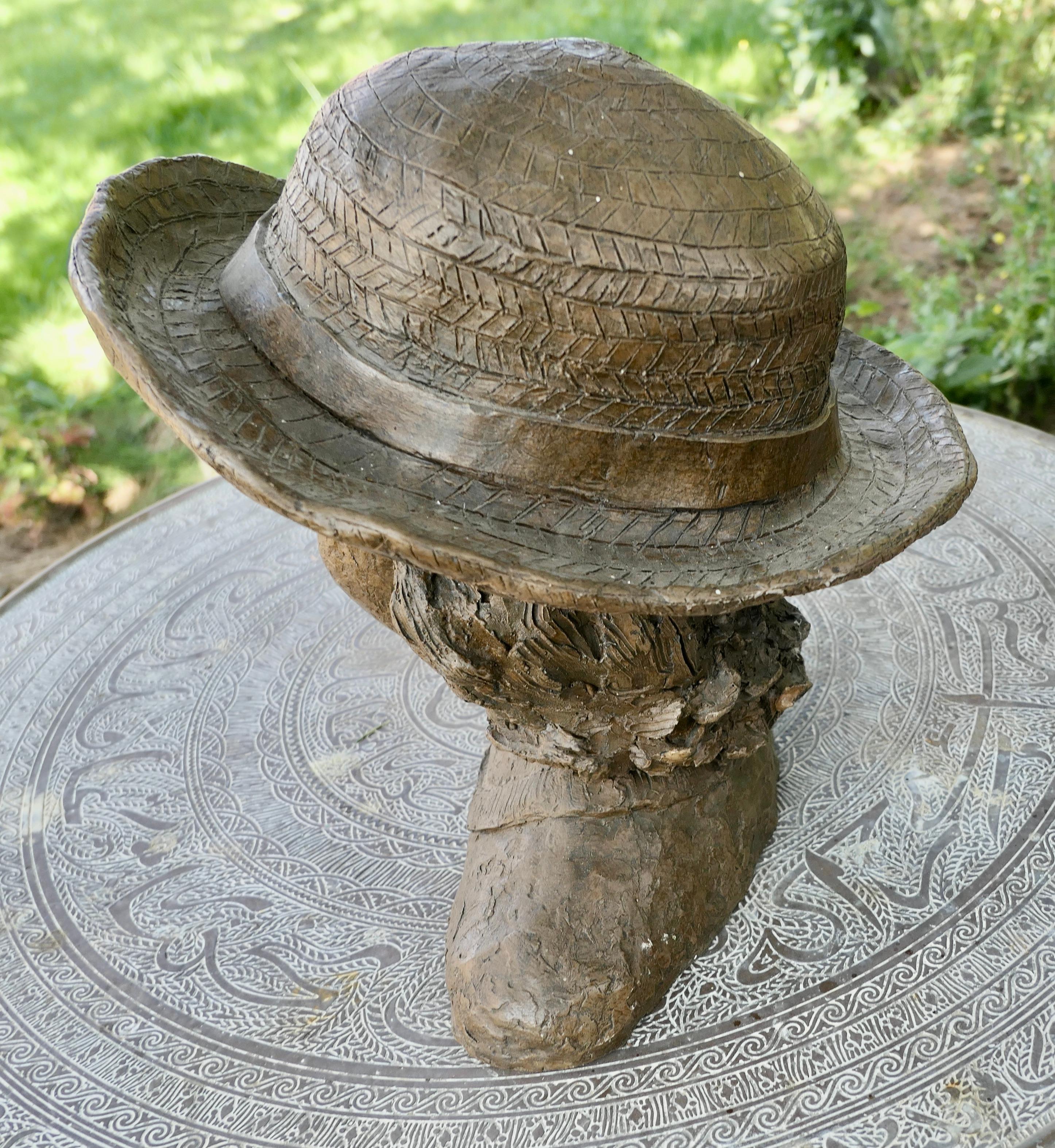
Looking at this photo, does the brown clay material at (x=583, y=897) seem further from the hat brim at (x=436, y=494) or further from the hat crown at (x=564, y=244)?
the hat crown at (x=564, y=244)

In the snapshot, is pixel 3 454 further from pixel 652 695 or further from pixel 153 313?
pixel 652 695

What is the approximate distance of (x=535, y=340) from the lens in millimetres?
1221

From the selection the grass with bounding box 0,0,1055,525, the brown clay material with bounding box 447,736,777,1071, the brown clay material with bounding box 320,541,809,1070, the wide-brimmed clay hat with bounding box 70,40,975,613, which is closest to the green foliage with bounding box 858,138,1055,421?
the grass with bounding box 0,0,1055,525

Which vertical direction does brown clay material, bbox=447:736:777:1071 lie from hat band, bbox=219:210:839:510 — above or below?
below

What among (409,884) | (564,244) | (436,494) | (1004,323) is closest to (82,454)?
(409,884)

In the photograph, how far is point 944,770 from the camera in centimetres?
196

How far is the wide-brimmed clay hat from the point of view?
3.92 ft

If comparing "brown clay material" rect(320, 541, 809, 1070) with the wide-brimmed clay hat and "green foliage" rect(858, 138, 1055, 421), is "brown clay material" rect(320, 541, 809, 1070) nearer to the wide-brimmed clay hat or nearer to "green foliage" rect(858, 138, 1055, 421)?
the wide-brimmed clay hat

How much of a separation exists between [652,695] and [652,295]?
608mm

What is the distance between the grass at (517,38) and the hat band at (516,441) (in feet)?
7.62

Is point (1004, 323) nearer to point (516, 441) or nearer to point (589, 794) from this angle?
point (589, 794)

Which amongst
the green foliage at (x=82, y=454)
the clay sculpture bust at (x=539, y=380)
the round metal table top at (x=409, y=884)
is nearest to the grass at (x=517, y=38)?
the green foliage at (x=82, y=454)

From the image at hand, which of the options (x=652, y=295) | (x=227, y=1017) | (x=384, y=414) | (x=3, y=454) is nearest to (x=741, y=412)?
(x=652, y=295)

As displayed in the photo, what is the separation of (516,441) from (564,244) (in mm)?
226
